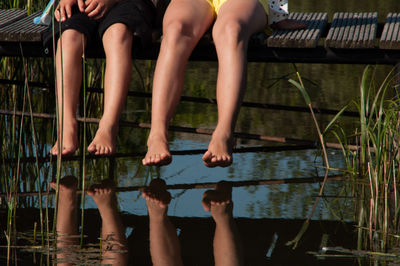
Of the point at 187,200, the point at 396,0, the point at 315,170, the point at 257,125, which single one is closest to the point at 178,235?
the point at 187,200

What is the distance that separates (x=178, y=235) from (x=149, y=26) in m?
1.25

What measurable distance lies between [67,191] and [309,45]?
1218 mm

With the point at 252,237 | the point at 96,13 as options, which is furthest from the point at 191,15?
the point at 252,237

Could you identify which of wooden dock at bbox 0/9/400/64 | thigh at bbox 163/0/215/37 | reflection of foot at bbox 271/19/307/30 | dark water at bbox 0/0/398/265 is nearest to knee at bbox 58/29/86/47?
wooden dock at bbox 0/9/400/64

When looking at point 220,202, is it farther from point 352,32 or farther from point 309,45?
point 352,32

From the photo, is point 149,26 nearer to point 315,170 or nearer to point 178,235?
point 315,170

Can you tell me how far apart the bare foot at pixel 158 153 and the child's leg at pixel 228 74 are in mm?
159

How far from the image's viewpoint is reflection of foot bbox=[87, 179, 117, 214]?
2.72m

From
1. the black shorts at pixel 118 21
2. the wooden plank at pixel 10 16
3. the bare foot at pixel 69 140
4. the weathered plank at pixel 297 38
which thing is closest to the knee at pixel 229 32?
the weathered plank at pixel 297 38

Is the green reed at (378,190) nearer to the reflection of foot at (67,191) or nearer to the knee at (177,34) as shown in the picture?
the knee at (177,34)

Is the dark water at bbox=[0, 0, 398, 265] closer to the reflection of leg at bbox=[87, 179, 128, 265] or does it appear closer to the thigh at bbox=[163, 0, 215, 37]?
the reflection of leg at bbox=[87, 179, 128, 265]

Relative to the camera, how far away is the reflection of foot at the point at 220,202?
2631mm

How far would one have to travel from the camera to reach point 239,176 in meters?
3.24

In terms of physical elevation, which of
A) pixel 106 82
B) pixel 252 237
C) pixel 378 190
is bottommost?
pixel 252 237
